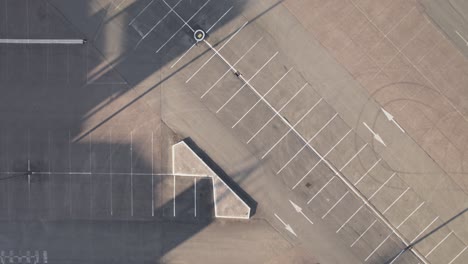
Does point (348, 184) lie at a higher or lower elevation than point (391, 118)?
lower

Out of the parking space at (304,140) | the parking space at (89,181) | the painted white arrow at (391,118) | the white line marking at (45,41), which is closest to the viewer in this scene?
the painted white arrow at (391,118)

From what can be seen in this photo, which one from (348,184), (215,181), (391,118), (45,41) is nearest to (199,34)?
(215,181)

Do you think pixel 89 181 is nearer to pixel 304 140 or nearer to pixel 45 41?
pixel 45 41

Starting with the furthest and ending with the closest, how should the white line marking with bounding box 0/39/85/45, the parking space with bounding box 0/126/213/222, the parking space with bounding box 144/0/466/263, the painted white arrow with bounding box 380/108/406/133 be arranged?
the parking space with bounding box 0/126/213/222, the white line marking with bounding box 0/39/85/45, the parking space with bounding box 144/0/466/263, the painted white arrow with bounding box 380/108/406/133

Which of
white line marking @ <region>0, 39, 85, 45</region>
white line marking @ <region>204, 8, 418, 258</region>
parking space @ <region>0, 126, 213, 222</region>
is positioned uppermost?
white line marking @ <region>0, 39, 85, 45</region>

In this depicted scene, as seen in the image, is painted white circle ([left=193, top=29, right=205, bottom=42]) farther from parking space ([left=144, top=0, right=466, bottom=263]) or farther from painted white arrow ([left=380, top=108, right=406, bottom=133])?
Answer: painted white arrow ([left=380, top=108, right=406, bottom=133])

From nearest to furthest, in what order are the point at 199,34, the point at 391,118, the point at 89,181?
the point at 391,118
the point at 199,34
the point at 89,181

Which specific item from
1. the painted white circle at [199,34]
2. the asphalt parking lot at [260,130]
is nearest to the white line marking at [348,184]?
the asphalt parking lot at [260,130]

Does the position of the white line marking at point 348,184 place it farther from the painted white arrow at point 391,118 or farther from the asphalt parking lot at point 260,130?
the painted white arrow at point 391,118

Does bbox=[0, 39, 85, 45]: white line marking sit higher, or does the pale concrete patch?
bbox=[0, 39, 85, 45]: white line marking

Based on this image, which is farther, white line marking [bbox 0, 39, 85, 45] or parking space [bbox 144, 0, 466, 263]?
white line marking [bbox 0, 39, 85, 45]

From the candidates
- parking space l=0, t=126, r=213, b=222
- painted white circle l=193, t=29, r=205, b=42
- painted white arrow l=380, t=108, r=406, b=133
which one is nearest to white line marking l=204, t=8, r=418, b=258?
painted white circle l=193, t=29, r=205, b=42

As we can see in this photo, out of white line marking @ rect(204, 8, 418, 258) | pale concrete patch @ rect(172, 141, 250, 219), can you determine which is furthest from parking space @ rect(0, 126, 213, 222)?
white line marking @ rect(204, 8, 418, 258)

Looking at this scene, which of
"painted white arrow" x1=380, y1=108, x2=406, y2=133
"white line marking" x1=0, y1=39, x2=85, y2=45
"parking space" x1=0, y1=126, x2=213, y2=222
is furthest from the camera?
"parking space" x1=0, y1=126, x2=213, y2=222
